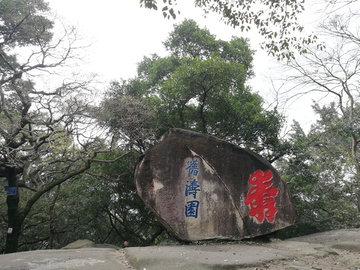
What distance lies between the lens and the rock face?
22.3 ft

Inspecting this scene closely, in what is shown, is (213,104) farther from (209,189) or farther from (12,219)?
(12,219)

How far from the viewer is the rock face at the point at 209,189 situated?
6.80m

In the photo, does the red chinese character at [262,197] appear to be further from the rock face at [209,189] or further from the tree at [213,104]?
the tree at [213,104]

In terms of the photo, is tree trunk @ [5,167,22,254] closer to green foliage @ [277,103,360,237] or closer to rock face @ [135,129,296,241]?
rock face @ [135,129,296,241]

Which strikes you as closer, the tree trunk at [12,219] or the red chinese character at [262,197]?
the red chinese character at [262,197]

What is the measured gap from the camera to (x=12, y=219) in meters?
8.98

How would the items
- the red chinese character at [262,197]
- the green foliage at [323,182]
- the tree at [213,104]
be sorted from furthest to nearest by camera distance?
1. the tree at [213,104]
2. the green foliage at [323,182]
3. the red chinese character at [262,197]

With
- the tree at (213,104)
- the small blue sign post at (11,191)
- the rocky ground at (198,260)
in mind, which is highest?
the tree at (213,104)

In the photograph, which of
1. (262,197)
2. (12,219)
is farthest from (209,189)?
(12,219)

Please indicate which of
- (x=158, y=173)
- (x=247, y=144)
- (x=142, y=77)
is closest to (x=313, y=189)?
(x=247, y=144)

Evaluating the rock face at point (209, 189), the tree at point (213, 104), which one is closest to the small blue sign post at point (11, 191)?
the tree at point (213, 104)

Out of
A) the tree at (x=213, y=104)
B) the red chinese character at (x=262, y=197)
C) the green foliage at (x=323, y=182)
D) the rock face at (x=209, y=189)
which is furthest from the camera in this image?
the tree at (x=213, y=104)

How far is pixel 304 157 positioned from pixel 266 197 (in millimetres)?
3608

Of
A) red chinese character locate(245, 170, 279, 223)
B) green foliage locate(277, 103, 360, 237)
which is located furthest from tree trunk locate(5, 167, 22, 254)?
green foliage locate(277, 103, 360, 237)
